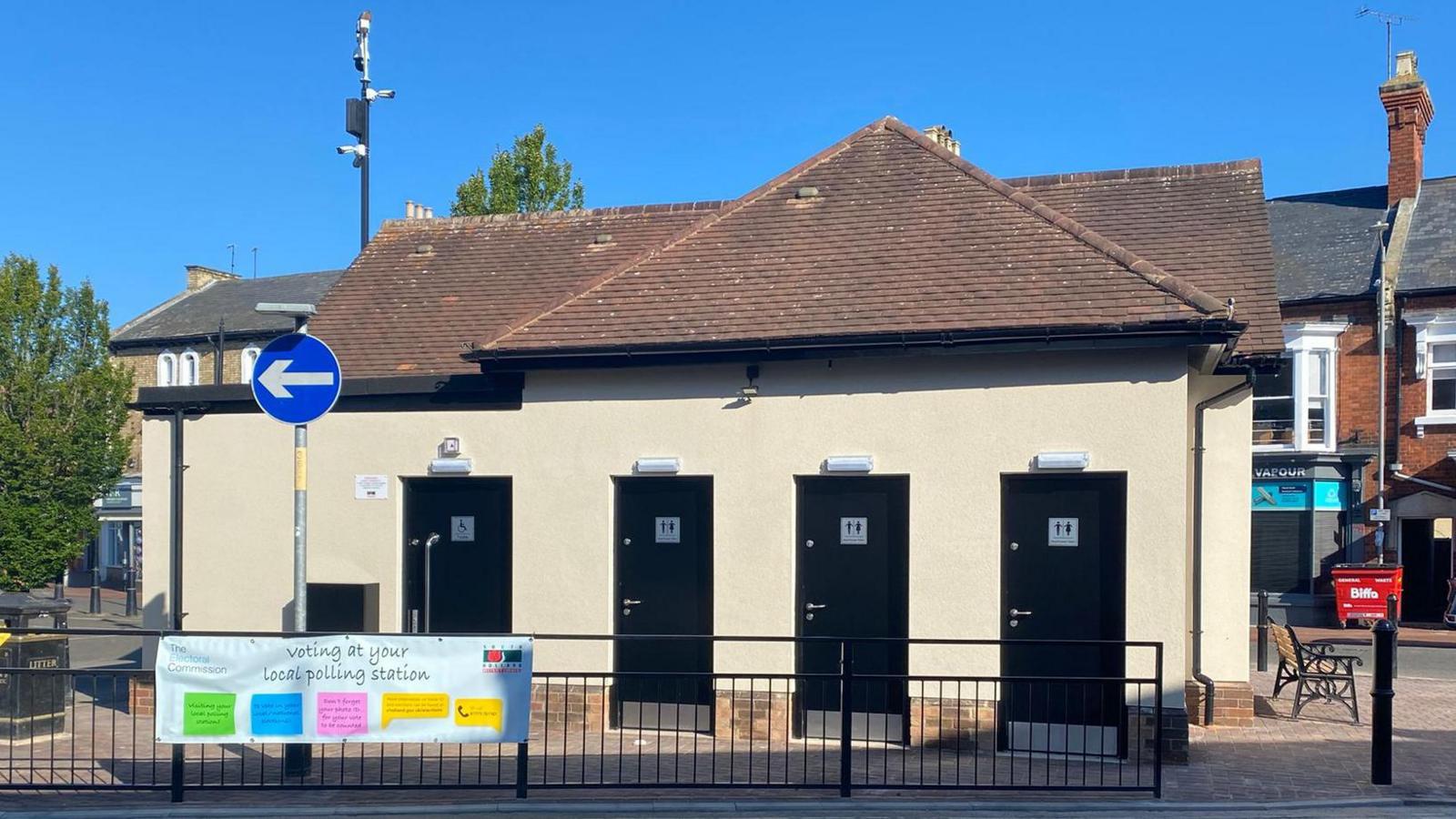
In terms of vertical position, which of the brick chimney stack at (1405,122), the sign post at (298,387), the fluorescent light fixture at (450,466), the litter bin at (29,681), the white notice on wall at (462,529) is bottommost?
the litter bin at (29,681)

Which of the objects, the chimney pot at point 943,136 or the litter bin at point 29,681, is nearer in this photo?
the litter bin at point 29,681

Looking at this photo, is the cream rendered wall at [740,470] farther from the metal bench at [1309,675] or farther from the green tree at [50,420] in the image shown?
the green tree at [50,420]

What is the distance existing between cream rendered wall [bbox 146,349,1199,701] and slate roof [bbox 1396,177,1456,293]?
51.1ft

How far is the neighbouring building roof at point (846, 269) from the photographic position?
10922 millimetres

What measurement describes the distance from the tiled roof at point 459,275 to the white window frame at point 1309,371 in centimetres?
1626

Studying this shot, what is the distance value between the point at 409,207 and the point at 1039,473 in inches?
775

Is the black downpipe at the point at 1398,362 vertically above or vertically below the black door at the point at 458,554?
above

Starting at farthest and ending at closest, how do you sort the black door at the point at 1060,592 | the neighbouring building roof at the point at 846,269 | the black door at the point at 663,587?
the black door at the point at 663,587, the neighbouring building roof at the point at 846,269, the black door at the point at 1060,592

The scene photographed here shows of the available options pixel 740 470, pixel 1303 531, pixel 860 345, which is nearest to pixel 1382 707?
pixel 860 345

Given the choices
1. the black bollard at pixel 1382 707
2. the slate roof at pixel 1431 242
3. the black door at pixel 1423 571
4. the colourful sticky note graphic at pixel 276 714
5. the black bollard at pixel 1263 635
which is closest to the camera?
the colourful sticky note graphic at pixel 276 714

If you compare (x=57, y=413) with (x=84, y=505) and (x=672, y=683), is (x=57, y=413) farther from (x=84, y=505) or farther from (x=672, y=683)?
(x=672, y=683)

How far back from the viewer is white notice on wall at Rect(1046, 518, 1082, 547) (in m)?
10.6

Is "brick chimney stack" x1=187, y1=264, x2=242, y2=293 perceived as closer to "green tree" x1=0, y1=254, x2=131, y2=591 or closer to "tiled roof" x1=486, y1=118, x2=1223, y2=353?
"green tree" x1=0, y1=254, x2=131, y2=591

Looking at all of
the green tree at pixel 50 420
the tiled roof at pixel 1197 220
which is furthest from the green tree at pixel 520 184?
the tiled roof at pixel 1197 220
